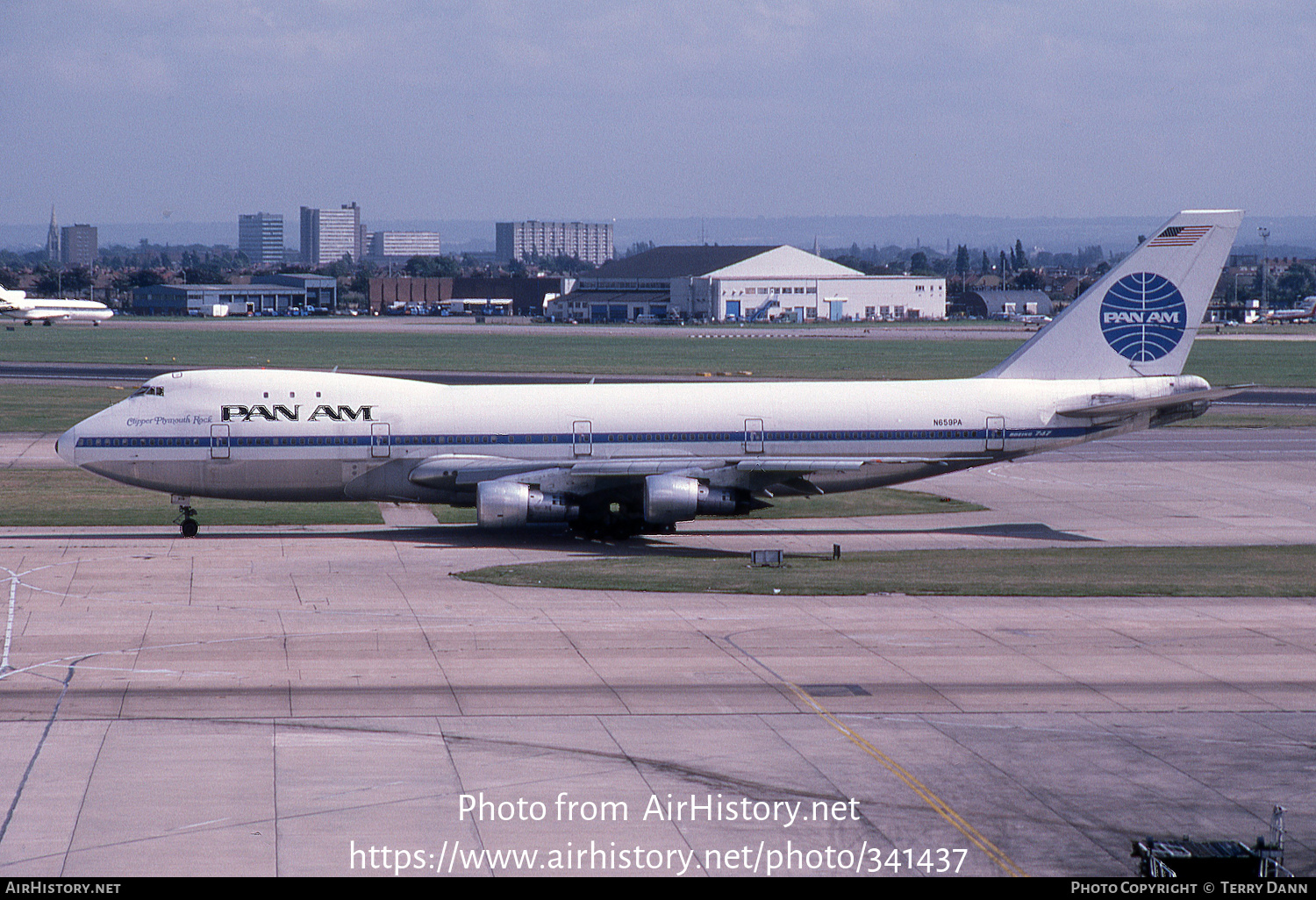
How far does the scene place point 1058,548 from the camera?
39562 mm

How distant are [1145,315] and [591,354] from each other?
92455 mm

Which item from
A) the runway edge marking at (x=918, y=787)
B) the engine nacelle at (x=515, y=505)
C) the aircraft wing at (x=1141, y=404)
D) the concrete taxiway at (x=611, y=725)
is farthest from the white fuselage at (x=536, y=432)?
the runway edge marking at (x=918, y=787)

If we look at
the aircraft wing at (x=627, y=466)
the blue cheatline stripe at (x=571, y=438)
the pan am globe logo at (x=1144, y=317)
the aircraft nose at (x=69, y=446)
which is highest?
the pan am globe logo at (x=1144, y=317)

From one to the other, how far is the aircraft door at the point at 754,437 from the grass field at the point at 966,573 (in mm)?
4527

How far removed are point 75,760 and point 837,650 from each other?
13.2 m

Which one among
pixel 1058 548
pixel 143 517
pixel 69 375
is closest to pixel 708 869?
pixel 1058 548

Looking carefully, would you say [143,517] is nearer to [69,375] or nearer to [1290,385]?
[69,375]

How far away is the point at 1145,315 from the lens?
44.5 meters

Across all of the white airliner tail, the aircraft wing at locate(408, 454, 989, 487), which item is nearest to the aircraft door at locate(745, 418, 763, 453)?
the aircraft wing at locate(408, 454, 989, 487)

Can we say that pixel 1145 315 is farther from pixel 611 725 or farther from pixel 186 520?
pixel 186 520

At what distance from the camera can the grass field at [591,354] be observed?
4397 inches

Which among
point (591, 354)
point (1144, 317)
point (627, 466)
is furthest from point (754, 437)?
point (591, 354)

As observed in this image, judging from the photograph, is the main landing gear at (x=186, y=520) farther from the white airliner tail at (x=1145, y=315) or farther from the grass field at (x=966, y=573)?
the white airliner tail at (x=1145, y=315)

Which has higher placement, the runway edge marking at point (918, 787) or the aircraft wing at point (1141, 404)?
the aircraft wing at point (1141, 404)
